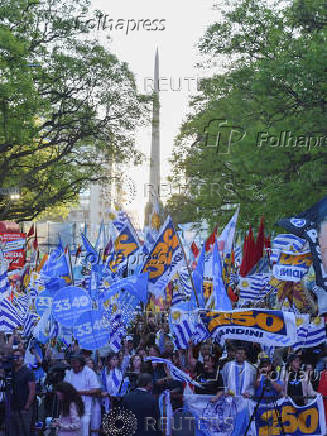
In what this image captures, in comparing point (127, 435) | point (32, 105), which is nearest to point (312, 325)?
point (127, 435)

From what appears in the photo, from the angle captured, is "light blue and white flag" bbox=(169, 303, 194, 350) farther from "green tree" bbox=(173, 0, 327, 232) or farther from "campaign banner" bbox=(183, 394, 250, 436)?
"green tree" bbox=(173, 0, 327, 232)

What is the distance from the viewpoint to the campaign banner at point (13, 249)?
2756 centimetres

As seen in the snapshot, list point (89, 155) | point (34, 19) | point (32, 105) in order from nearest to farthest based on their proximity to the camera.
Result: point (32, 105) < point (34, 19) < point (89, 155)

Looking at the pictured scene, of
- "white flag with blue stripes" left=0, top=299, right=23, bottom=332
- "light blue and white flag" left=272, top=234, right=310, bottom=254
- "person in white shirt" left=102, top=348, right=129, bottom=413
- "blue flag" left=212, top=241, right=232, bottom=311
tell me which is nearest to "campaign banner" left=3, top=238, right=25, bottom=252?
"white flag with blue stripes" left=0, top=299, right=23, bottom=332

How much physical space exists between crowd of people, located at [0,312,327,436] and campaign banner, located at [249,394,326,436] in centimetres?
11

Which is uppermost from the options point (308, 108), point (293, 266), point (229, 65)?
point (229, 65)

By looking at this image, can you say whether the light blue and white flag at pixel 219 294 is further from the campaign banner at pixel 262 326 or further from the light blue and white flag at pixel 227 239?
the light blue and white flag at pixel 227 239

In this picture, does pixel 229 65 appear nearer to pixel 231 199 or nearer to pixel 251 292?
pixel 231 199

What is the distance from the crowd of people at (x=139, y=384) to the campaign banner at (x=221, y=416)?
0.09 meters

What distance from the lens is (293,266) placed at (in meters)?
14.4

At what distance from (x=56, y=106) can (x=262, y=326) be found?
881 inches

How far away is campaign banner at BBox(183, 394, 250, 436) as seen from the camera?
10.2 m

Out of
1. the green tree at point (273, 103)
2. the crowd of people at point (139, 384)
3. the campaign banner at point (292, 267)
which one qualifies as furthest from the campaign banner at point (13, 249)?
the crowd of people at point (139, 384)

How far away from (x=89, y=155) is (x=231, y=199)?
21.1ft
